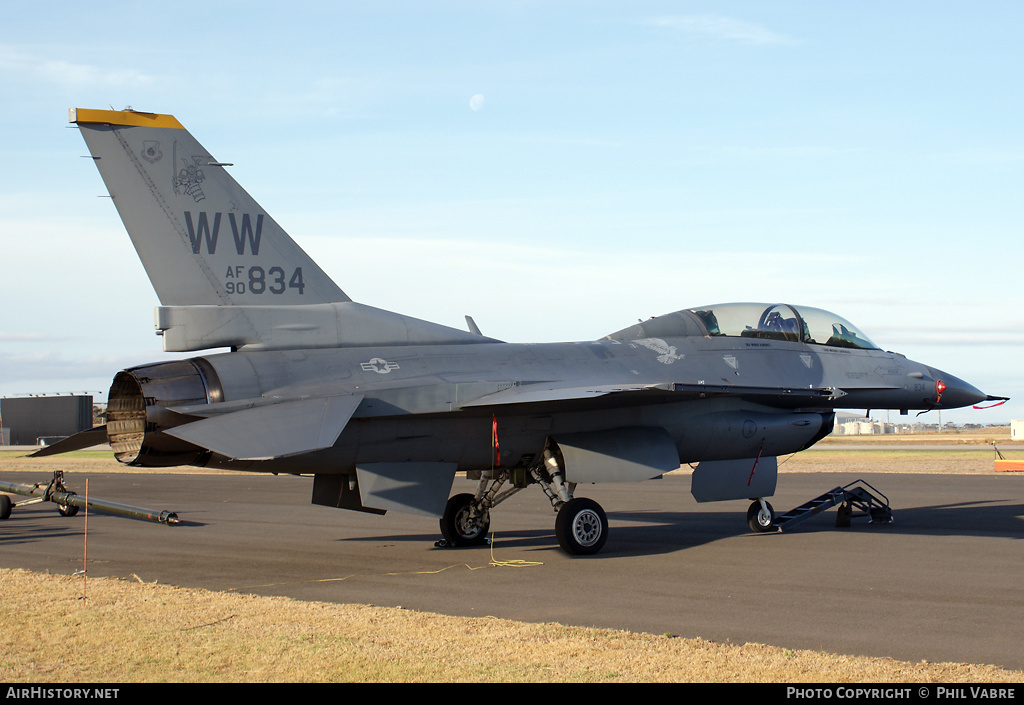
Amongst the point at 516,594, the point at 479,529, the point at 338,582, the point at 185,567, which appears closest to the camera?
the point at 516,594

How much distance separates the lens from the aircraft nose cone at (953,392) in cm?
1545

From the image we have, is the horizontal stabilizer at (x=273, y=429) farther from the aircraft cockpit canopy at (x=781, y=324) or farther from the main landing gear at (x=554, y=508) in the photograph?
the aircraft cockpit canopy at (x=781, y=324)

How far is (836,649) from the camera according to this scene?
660 cm

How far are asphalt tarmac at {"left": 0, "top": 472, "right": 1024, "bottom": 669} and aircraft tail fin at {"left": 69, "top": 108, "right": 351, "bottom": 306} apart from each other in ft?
11.1

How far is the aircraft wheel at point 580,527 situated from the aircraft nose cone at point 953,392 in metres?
6.76

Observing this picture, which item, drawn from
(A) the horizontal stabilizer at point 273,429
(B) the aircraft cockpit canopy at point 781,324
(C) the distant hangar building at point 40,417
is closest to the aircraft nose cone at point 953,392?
(B) the aircraft cockpit canopy at point 781,324

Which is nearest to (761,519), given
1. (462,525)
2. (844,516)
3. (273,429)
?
(844,516)

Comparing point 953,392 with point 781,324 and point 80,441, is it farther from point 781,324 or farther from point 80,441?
point 80,441

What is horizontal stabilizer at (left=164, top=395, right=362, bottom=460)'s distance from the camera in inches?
360

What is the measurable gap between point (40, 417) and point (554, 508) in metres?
75.4

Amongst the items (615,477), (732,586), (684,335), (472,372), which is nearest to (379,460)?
(472,372)

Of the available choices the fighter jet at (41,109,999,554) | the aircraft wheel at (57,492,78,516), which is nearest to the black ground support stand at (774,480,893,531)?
the fighter jet at (41,109,999,554)
